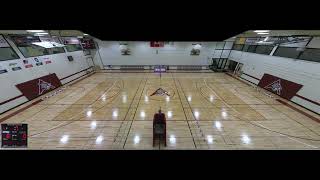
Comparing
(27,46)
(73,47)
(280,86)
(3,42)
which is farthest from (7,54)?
(280,86)

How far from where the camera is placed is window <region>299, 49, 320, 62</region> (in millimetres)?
11140

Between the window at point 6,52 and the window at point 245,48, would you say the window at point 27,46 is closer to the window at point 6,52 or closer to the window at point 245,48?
the window at point 6,52

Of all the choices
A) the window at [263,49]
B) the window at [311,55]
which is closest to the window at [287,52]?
the window at [311,55]

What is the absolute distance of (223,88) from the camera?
1639 centimetres

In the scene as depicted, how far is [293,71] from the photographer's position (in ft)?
41.5

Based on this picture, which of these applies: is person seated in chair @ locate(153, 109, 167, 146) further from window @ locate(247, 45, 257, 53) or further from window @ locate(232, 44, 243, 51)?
window @ locate(232, 44, 243, 51)

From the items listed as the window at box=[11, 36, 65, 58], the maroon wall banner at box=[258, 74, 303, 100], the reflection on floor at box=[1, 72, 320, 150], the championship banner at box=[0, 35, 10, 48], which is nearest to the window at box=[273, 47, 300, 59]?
the maroon wall banner at box=[258, 74, 303, 100]

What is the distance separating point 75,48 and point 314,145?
20.7 m

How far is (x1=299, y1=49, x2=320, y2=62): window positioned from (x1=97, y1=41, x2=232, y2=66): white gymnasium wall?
1296cm

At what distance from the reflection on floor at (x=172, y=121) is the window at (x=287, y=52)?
287 centimetres

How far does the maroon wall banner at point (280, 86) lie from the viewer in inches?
482

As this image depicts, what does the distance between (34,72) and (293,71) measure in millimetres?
15907

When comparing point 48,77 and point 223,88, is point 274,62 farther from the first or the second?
point 48,77
